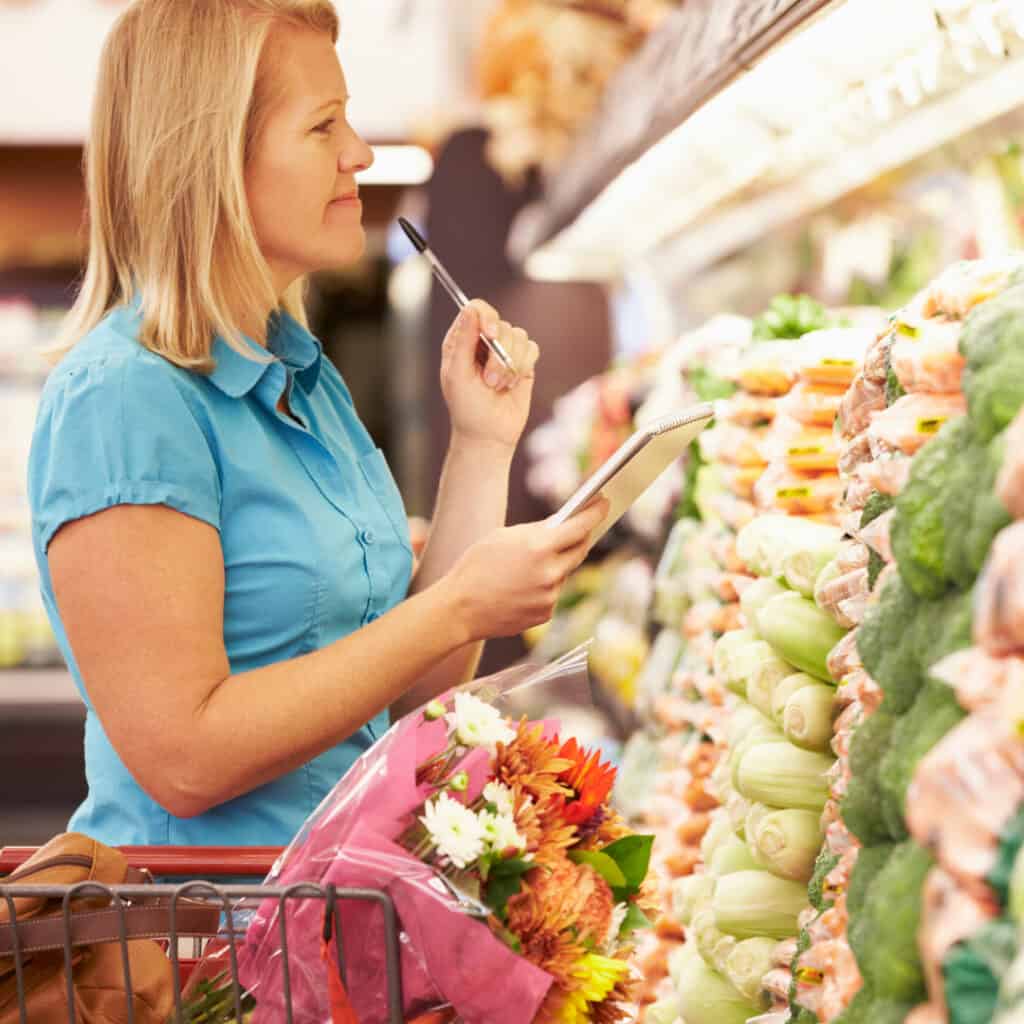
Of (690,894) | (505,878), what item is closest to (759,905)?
(690,894)

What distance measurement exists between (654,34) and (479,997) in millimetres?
2100

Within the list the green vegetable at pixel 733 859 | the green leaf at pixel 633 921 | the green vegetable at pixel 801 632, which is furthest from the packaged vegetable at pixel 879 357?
the green vegetable at pixel 733 859

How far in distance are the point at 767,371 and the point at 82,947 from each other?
50.6 inches

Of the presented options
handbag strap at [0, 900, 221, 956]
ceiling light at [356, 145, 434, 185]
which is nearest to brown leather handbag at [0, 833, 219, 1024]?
handbag strap at [0, 900, 221, 956]

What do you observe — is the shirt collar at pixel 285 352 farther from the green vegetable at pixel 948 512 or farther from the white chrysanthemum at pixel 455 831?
the green vegetable at pixel 948 512

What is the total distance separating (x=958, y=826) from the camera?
90cm

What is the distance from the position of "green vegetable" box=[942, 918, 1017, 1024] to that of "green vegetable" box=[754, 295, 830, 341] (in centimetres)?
160

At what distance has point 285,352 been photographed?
1.93 m

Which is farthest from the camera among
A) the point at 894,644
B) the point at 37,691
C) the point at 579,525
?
the point at 37,691

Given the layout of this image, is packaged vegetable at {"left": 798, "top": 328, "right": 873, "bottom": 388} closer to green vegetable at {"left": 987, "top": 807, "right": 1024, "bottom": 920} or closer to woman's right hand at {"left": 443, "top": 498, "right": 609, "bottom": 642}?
woman's right hand at {"left": 443, "top": 498, "right": 609, "bottom": 642}

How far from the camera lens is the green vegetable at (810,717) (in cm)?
175

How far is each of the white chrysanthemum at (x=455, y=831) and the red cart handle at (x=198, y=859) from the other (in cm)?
31

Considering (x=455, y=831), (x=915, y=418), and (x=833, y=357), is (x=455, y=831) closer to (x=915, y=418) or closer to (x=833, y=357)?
(x=915, y=418)

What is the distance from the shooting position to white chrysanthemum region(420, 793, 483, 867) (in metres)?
1.31
